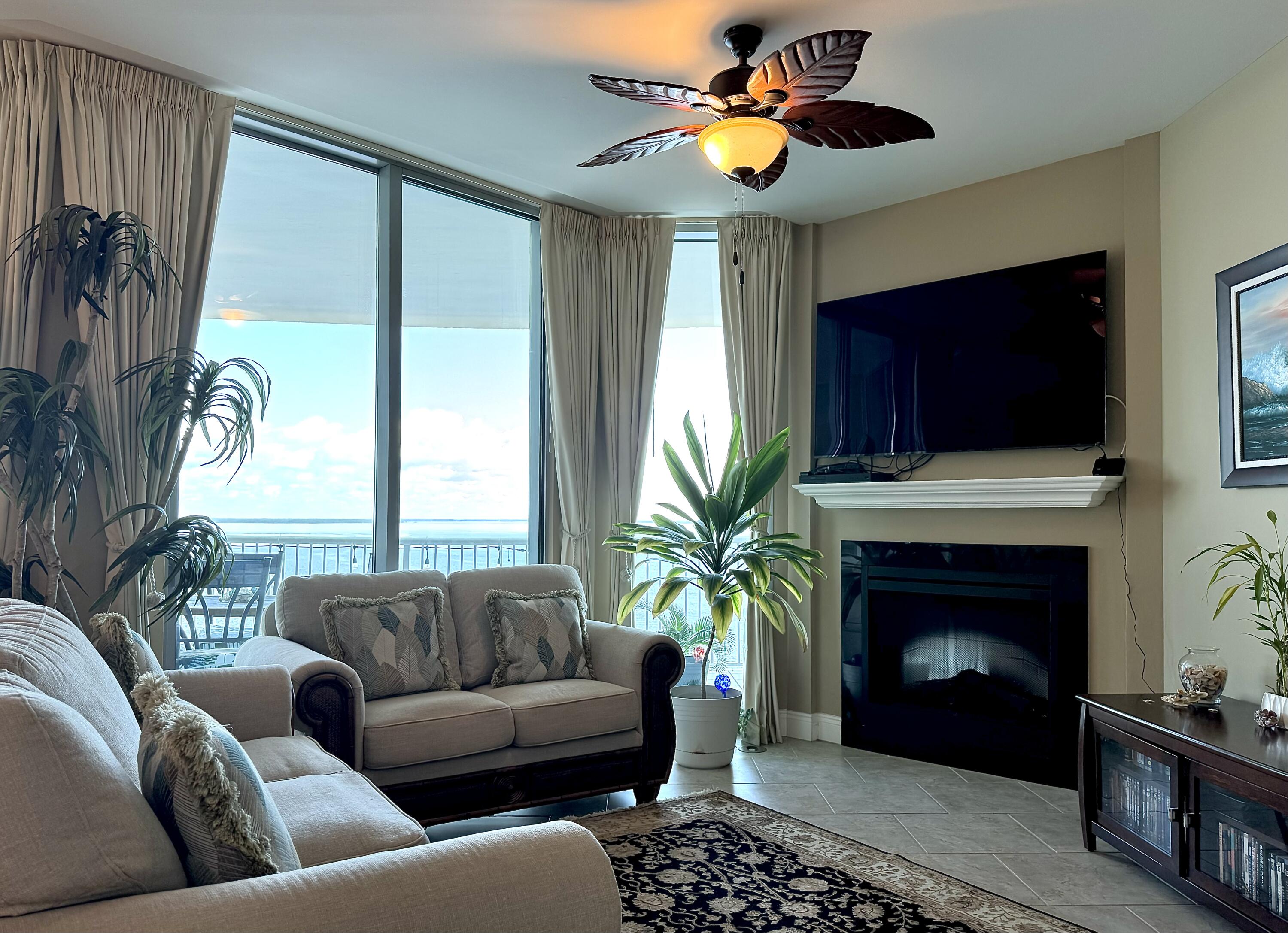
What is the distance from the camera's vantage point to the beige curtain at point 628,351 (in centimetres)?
504

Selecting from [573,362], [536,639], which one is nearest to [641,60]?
[573,362]

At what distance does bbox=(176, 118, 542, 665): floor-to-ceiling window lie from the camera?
12.6 ft

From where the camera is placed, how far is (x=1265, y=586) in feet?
10.4

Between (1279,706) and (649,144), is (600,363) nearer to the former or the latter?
(649,144)

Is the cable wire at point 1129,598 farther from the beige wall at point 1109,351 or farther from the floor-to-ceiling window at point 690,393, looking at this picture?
the floor-to-ceiling window at point 690,393

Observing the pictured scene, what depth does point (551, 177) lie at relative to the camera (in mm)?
4562

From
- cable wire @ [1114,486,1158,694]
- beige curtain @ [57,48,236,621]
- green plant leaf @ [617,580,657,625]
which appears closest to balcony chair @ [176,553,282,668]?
beige curtain @ [57,48,236,621]

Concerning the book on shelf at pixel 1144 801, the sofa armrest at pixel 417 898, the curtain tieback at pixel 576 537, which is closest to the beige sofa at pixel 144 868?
the sofa armrest at pixel 417 898

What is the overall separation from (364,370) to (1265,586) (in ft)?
12.1

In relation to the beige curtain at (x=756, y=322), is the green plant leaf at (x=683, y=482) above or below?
below

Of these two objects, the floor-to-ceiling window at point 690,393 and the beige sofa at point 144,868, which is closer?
the beige sofa at point 144,868

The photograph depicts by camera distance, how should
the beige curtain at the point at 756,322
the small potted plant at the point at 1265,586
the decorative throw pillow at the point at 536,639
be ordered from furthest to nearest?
the beige curtain at the point at 756,322, the decorative throw pillow at the point at 536,639, the small potted plant at the point at 1265,586

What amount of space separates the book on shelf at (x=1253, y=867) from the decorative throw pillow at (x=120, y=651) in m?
2.92

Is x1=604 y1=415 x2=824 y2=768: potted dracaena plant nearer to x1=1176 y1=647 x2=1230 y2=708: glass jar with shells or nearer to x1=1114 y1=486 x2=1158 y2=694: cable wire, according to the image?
x1=1114 y1=486 x2=1158 y2=694: cable wire
